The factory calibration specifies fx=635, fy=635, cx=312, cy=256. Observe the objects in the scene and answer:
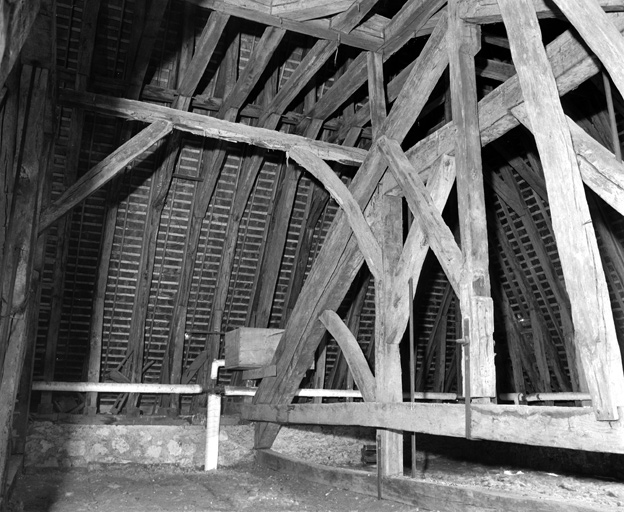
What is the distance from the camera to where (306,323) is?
193 inches

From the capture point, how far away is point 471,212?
11.3ft

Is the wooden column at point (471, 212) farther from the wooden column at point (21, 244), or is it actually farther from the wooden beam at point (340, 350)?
the wooden beam at point (340, 350)

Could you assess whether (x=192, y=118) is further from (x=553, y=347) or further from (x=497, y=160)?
(x=553, y=347)

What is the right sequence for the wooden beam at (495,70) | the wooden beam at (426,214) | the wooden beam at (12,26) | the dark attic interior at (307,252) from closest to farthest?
the wooden beam at (12,26)
the dark attic interior at (307,252)
the wooden beam at (426,214)
the wooden beam at (495,70)

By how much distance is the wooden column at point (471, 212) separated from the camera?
320 cm

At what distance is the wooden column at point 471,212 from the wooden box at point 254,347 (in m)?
2.37

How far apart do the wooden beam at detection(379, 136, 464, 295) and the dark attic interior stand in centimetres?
2

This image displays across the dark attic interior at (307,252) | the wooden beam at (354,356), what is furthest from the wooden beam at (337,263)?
the wooden beam at (354,356)

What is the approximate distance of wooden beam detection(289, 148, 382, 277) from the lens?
175 inches

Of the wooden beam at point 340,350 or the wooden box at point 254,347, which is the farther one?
the wooden beam at point 340,350

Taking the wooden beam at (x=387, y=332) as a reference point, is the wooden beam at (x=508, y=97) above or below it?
above

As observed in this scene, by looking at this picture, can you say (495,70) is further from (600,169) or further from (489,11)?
(600,169)

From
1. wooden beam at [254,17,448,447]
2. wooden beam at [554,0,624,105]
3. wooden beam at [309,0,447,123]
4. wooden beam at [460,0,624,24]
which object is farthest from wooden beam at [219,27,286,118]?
wooden beam at [554,0,624,105]

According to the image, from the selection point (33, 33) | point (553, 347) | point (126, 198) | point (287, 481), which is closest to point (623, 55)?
point (33, 33)
